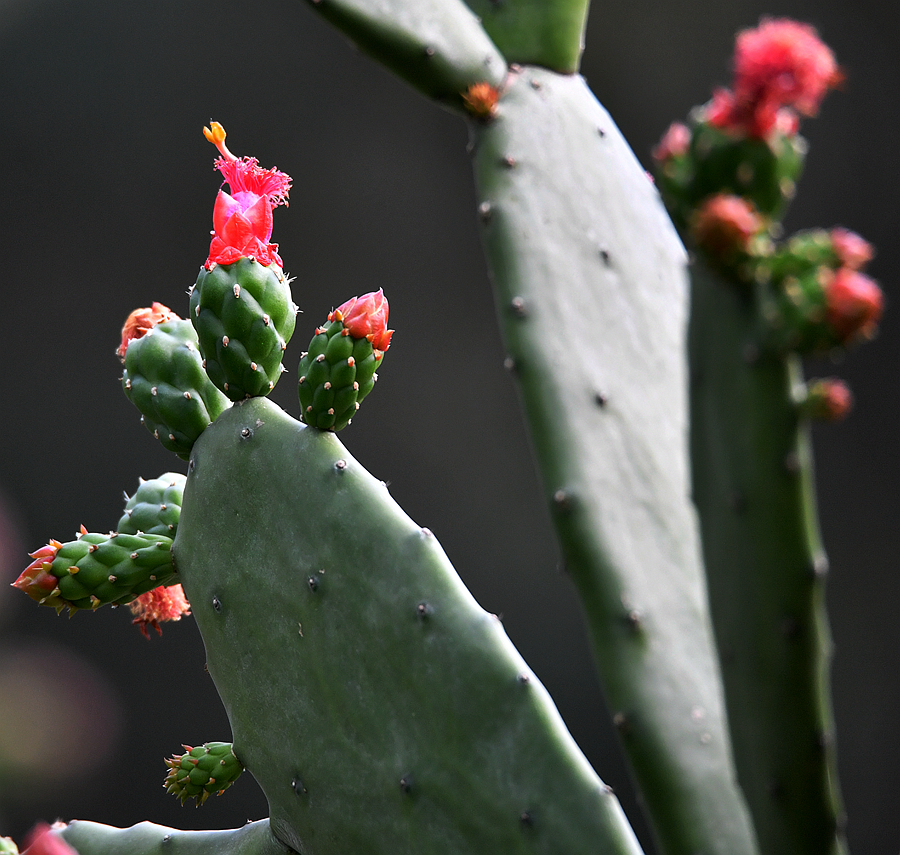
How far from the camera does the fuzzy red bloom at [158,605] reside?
0.90 m

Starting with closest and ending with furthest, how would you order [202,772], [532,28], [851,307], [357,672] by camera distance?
[851,307] → [357,672] → [202,772] → [532,28]

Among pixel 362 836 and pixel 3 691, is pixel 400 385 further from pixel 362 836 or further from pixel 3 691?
pixel 362 836

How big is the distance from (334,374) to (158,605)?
1.01 ft

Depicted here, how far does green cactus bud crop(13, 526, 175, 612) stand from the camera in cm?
79

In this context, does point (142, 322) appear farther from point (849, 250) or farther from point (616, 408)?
point (849, 250)

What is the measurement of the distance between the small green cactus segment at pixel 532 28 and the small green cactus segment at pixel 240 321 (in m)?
0.34

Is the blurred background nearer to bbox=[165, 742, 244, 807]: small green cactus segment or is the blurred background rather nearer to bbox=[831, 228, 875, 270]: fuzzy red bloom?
bbox=[165, 742, 244, 807]: small green cactus segment

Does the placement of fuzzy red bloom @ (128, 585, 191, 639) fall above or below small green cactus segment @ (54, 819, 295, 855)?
above

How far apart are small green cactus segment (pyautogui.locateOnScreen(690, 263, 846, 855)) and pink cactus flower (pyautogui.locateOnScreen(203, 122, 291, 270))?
43 centimetres

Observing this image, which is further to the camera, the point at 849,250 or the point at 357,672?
the point at 357,672

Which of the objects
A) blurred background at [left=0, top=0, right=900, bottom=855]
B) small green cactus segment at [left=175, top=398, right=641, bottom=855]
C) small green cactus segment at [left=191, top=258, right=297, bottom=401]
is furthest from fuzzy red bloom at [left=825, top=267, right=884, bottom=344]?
blurred background at [left=0, top=0, right=900, bottom=855]

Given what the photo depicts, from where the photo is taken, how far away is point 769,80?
40 cm

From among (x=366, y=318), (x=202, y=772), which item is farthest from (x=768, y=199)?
(x=202, y=772)

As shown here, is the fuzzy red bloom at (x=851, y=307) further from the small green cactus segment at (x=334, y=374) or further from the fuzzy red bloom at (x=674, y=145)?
the small green cactus segment at (x=334, y=374)
